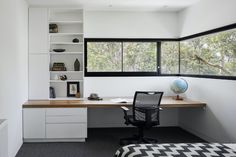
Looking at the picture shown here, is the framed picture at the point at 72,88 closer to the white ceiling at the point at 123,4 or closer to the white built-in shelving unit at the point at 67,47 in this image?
the white built-in shelving unit at the point at 67,47

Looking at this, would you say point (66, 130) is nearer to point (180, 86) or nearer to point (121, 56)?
point (121, 56)

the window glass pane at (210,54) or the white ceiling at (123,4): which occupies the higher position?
the white ceiling at (123,4)

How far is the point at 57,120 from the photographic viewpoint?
4.39 metres

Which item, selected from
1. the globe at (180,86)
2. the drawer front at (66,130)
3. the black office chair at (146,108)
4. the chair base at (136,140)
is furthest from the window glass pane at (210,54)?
the drawer front at (66,130)

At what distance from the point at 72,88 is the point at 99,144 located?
4.72 ft

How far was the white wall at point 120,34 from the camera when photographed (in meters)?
5.29

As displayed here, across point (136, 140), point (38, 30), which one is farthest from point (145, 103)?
point (38, 30)

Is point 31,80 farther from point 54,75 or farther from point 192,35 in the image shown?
point 192,35

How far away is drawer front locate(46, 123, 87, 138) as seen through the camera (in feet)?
14.4

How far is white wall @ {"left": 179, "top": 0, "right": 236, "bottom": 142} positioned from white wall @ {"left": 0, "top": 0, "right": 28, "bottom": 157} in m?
3.17

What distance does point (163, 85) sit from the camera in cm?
548

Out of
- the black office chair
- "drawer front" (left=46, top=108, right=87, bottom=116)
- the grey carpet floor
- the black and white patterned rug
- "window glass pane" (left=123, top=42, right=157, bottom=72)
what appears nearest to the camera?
the black and white patterned rug

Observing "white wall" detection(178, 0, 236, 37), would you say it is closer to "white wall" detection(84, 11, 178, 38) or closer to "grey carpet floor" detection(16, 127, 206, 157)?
"white wall" detection(84, 11, 178, 38)

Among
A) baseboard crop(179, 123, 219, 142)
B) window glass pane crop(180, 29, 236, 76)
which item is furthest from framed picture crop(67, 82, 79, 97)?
baseboard crop(179, 123, 219, 142)
